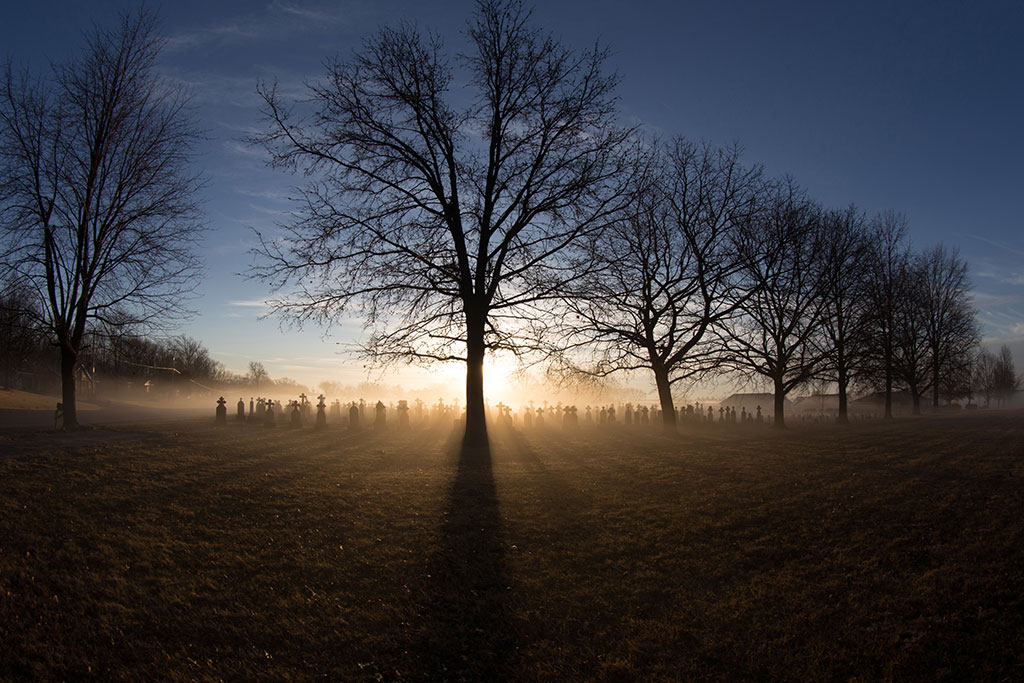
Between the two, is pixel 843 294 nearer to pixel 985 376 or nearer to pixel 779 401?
pixel 779 401

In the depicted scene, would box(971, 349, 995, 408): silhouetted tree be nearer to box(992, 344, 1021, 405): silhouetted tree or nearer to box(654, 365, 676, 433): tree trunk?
box(992, 344, 1021, 405): silhouetted tree

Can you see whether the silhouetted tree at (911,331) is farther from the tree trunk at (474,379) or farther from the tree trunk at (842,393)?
the tree trunk at (474,379)

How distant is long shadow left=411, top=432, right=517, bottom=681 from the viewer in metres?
3.92

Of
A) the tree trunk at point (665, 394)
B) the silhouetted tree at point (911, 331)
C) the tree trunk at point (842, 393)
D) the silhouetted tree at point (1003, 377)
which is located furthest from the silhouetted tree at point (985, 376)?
the tree trunk at point (665, 394)

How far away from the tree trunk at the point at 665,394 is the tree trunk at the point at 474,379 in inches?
341

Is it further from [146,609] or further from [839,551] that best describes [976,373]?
[146,609]

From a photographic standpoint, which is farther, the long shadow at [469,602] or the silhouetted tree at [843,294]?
the silhouetted tree at [843,294]

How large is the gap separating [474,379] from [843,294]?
756 inches

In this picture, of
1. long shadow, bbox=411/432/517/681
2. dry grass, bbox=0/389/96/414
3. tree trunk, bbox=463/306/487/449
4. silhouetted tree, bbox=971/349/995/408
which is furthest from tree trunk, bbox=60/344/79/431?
silhouetted tree, bbox=971/349/995/408

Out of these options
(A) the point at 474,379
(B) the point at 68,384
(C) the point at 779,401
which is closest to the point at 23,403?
(B) the point at 68,384

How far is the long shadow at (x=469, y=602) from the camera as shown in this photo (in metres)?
3.92

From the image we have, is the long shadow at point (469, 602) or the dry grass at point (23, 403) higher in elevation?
the dry grass at point (23, 403)

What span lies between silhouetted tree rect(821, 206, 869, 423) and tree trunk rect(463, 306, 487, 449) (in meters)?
16.3

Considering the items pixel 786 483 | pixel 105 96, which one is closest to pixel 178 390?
pixel 105 96
